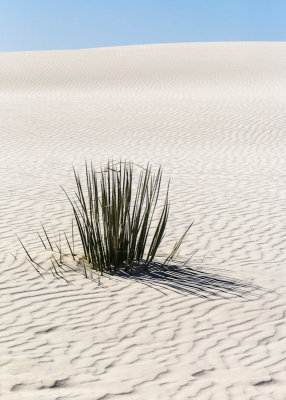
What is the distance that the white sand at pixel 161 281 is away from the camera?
13.0 feet

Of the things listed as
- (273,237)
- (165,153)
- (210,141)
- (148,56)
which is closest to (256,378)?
(273,237)

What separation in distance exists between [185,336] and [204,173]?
7952 mm

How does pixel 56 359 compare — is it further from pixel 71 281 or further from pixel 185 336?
pixel 71 281

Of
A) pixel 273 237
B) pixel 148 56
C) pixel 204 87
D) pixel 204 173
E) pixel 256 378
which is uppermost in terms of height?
pixel 148 56

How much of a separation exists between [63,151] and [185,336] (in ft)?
37.4

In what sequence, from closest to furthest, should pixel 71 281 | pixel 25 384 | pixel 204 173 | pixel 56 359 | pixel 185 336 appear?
pixel 25 384 < pixel 56 359 < pixel 185 336 < pixel 71 281 < pixel 204 173

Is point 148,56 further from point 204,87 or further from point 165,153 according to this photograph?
point 165,153

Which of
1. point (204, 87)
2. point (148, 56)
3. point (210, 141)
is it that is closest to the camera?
point (210, 141)

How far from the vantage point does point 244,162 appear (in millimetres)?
13977

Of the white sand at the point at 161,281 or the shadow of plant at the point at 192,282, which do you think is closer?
the white sand at the point at 161,281

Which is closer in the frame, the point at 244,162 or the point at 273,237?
the point at 273,237

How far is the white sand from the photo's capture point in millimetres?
3963

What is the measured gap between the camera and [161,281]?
591 cm

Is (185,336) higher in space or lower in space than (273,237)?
lower
